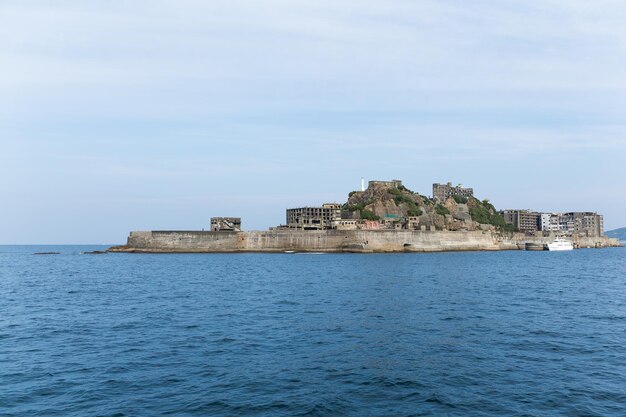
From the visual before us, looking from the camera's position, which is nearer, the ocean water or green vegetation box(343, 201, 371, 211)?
the ocean water

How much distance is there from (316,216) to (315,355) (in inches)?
6355

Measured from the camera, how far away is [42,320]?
3331cm

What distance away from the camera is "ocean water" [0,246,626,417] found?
16453 mm

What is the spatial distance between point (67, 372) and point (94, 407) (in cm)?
512

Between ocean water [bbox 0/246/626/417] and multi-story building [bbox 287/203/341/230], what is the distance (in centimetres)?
11751

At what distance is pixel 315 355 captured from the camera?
22.8 metres

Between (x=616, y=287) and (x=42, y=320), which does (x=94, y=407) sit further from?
(x=616, y=287)

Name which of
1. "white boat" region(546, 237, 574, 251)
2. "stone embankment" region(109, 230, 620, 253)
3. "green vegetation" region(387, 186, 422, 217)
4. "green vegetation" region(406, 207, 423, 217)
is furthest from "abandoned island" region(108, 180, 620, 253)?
"white boat" region(546, 237, 574, 251)

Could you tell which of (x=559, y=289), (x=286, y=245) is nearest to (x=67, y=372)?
(x=559, y=289)

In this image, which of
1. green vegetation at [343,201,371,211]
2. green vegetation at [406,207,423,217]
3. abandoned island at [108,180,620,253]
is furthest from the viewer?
green vegetation at [406,207,423,217]

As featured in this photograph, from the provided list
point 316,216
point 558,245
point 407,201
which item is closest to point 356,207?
point 316,216

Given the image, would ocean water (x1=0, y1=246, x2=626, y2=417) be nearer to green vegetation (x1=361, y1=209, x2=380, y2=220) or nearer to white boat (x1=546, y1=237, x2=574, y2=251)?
green vegetation (x1=361, y1=209, x2=380, y2=220)

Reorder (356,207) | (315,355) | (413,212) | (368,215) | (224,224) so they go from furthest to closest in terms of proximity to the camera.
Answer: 1. (413,212)
2. (356,207)
3. (368,215)
4. (224,224)
5. (315,355)

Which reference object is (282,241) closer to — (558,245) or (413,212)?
(413,212)
